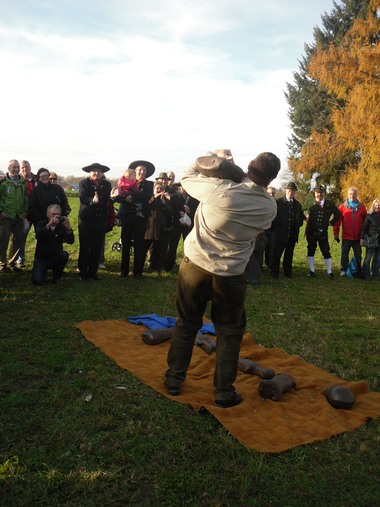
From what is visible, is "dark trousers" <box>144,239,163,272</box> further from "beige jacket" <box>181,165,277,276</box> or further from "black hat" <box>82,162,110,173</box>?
"beige jacket" <box>181,165,277,276</box>

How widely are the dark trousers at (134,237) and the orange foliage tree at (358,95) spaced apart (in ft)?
37.9

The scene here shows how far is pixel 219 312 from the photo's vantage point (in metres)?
4.06

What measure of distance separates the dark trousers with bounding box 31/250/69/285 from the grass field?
1.95 m

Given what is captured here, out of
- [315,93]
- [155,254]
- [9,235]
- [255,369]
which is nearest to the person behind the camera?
[255,369]

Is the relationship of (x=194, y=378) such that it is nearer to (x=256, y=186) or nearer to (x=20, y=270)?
(x=256, y=186)

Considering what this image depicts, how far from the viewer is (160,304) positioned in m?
7.60

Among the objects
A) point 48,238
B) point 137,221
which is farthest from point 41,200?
point 137,221

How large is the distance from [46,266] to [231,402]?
211 inches

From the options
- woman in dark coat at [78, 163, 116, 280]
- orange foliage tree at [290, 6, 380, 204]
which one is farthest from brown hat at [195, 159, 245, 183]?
orange foliage tree at [290, 6, 380, 204]

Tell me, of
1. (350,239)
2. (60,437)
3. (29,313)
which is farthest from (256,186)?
(350,239)

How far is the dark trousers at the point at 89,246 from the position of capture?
8.89 metres

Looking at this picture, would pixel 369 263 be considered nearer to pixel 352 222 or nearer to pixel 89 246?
pixel 352 222

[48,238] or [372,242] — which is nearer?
[48,238]

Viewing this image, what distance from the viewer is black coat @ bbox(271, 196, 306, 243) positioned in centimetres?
1032
